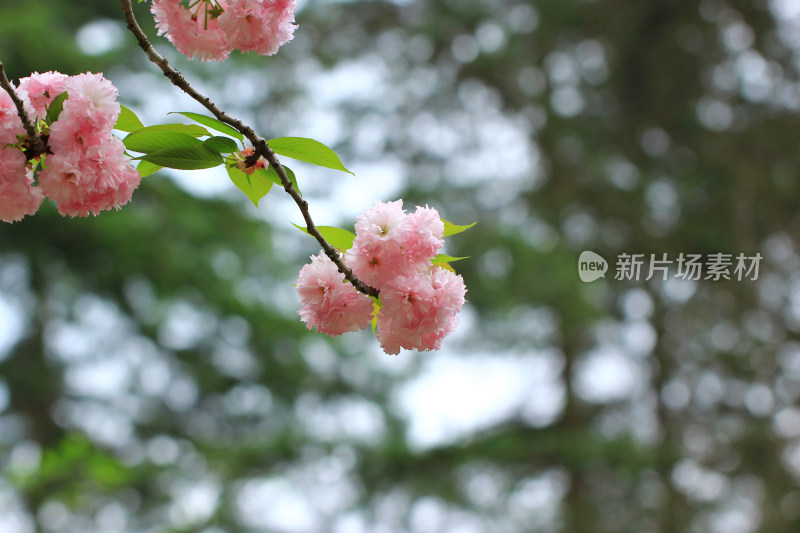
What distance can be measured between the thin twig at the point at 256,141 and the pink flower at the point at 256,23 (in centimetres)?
12

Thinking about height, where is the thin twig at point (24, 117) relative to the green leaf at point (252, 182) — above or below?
below

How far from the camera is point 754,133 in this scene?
4484 mm

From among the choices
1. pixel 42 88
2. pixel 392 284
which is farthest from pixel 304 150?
pixel 42 88

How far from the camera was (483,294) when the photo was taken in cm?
426

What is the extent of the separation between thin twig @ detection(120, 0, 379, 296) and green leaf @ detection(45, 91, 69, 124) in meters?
0.09

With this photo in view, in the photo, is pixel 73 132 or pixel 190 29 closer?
pixel 73 132

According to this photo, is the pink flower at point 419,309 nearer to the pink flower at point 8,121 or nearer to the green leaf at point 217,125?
the green leaf at point 217,125

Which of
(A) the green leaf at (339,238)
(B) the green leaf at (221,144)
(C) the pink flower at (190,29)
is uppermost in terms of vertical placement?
(C) the pink flower at (190,29)

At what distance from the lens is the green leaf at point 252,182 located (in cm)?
79

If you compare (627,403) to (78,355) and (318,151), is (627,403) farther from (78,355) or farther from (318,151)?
(318,151)

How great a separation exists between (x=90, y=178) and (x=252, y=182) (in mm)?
171

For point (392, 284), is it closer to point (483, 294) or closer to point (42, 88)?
point (42, 88)

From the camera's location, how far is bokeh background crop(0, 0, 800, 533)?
412 centimetres

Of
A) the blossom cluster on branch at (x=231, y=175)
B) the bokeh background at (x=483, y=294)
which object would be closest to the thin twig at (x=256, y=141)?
the blossom cluster on branch at (x=231, y=175)
